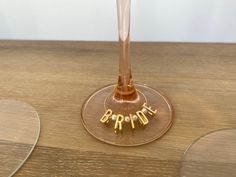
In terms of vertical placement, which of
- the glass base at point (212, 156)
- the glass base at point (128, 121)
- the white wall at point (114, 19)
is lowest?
the glass base at point (212, 156)

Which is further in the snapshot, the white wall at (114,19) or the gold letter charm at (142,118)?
the white wall at (114,19)

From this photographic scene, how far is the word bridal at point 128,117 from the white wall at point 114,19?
207 mm

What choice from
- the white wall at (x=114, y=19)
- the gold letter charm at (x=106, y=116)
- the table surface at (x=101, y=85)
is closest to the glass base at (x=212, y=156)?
the table surface at (x=101, y=85)

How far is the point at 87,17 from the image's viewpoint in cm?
67

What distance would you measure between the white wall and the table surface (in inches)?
1.3

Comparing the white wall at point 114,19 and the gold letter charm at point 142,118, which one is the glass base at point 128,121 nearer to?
the gold letter charm at point 142,118

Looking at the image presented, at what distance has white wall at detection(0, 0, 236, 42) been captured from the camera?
63 centimetres

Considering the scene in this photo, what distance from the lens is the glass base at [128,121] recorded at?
1.60ft

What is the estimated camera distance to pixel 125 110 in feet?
1.73

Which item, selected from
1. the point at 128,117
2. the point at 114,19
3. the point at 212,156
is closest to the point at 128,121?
the point at 128,117

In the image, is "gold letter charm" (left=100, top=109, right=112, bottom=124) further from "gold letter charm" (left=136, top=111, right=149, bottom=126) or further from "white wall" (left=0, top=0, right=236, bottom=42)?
"white wall" (left=0, top=0, right=236, bottom=42)

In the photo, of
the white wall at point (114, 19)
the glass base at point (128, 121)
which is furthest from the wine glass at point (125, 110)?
the white wall at point (114, 19)

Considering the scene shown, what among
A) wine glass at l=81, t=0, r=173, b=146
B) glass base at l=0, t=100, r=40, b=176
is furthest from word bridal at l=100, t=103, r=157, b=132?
glass base at l=0, t=100, r=40, b=176

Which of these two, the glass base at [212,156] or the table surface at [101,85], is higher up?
the table surface at [101,85]
